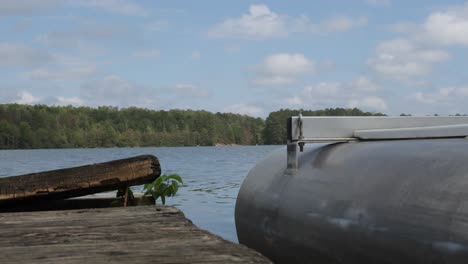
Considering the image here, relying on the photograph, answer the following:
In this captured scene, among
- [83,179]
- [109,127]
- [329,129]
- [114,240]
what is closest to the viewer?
[114,240]

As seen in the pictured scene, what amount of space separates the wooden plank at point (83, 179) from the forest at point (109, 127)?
98635mm

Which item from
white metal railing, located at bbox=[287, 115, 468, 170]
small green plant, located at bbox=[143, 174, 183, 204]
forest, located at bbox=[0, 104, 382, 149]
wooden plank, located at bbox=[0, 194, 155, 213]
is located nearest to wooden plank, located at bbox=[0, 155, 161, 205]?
wooden plank, located at bbox=[0, 194, 155, 213]

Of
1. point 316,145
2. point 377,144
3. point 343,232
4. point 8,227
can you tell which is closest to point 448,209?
point 343,232

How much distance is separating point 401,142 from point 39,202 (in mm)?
2273

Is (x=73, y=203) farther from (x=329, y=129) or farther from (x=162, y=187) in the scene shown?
(x=329, y=129)

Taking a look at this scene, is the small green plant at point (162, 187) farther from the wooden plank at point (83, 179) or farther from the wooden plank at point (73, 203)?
the wooden plank at point (83, 179)

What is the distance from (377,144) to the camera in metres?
3.31

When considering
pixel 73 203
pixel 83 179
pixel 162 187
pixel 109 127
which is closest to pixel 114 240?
pixel 83 179

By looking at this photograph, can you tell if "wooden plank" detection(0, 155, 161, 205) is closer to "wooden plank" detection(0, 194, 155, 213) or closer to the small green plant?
"wooden plank" detection(0, 194, 155, 213)

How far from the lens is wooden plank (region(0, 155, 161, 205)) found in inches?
153

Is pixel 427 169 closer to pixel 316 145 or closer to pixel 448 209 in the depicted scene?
pixel 448 209

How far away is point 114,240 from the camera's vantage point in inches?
92.6

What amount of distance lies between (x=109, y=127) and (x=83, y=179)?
108m

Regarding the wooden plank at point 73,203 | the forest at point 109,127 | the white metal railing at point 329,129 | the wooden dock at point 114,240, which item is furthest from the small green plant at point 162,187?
the forest at point 109,127
